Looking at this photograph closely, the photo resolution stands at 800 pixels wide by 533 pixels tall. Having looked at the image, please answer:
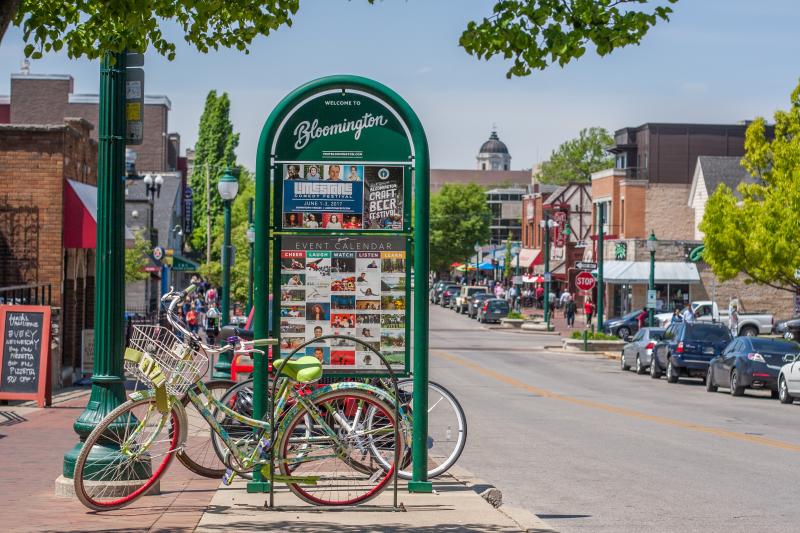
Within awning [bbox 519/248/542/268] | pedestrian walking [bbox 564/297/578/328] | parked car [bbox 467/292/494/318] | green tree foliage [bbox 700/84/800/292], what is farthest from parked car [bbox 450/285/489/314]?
green tree foliage [bbox 700/84/800/292]

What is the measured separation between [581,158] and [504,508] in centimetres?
13372

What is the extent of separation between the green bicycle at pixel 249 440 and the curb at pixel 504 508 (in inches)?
36.6

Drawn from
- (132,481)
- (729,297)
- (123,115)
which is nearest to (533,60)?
(123,115)

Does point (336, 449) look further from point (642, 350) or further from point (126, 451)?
point (642, 350)

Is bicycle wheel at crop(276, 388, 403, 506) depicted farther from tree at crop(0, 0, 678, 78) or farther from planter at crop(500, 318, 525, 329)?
planter at crop(500, 318, 525, 329)

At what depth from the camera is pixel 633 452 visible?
602 inches

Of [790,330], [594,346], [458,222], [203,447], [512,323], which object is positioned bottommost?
[594,346]

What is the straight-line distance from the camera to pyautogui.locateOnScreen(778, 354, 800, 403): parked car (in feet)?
83.9

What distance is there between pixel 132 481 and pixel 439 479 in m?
2.75

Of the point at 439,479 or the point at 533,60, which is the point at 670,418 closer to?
the point at 439,479

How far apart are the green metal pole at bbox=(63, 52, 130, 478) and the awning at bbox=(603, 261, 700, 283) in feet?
195

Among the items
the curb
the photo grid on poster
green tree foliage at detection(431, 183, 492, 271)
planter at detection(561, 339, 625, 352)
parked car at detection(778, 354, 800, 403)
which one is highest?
green tree foliage at detection(431, 183, 492, 271)

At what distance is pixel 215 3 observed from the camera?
873 centimetres

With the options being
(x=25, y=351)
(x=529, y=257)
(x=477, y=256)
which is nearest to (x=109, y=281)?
(x=25, y=351)
